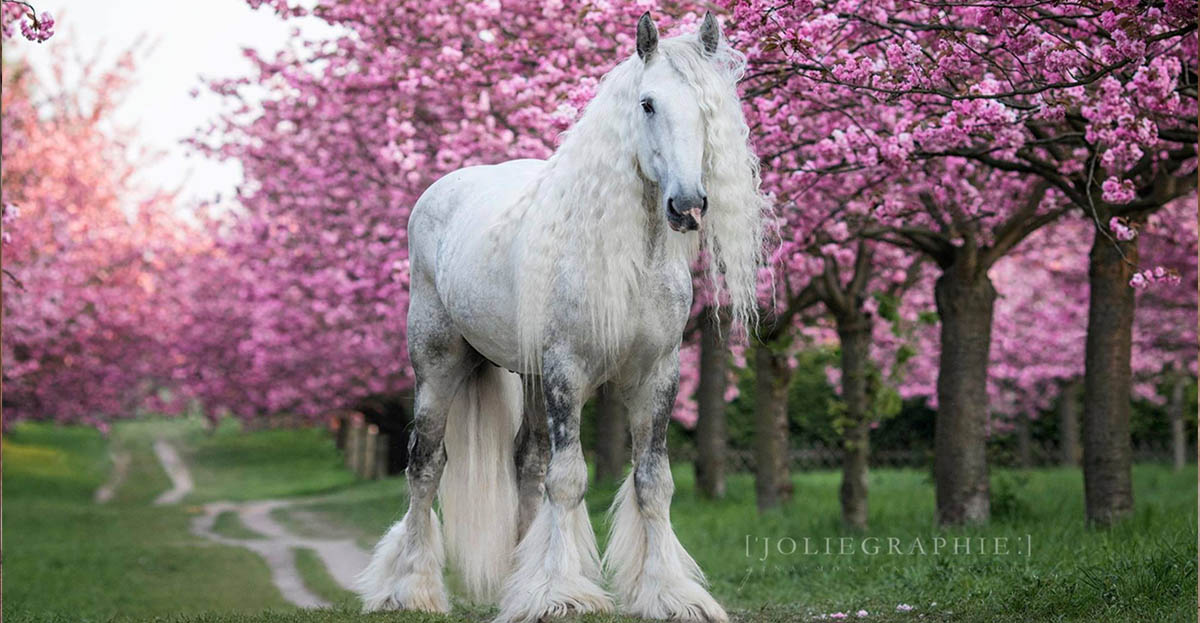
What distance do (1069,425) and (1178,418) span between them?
2.08 m

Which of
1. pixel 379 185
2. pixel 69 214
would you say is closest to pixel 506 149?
pixel 379 185

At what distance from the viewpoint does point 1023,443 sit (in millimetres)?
28281

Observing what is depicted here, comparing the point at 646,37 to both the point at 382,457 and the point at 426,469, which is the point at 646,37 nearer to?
the point at 426,469

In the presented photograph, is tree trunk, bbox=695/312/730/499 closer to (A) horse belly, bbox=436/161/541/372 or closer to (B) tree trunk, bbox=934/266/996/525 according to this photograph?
(B) tree trunk, bbox=934/266/996/525

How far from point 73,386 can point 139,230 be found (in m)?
7.02

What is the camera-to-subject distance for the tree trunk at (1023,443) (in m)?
28.2

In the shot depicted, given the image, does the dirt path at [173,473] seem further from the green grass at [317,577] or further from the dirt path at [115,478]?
the green grass at [317,577]

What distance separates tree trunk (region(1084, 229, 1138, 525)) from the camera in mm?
10539

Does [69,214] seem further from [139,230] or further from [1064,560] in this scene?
[1064,560]

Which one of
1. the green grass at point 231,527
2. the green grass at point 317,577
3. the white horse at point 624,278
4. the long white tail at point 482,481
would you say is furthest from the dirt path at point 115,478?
the white horse at point 624,278

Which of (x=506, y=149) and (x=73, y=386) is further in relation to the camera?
(x=73, y=386)

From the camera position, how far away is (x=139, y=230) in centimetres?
3409

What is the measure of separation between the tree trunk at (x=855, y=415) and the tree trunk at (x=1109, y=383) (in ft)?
10.6

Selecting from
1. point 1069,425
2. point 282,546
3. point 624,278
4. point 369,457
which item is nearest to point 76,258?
point 369,457
